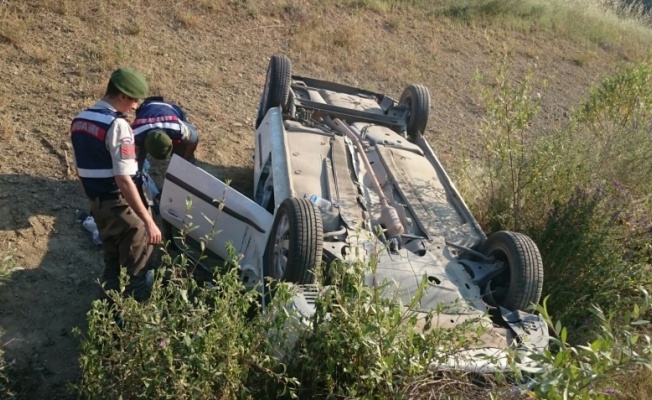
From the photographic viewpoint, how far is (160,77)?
8.54 m

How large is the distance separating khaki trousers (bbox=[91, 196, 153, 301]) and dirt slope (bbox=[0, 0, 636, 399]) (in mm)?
473

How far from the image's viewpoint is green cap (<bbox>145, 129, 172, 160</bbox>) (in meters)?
5.22

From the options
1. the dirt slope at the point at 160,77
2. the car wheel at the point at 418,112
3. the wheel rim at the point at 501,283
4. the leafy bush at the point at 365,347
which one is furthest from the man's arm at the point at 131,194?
the car wheel at the point at 418,112

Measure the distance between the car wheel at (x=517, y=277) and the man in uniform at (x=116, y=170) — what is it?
7.72 feet

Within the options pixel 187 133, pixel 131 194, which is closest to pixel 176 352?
pixel 131 194

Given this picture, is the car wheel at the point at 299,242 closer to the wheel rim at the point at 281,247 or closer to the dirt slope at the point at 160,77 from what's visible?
the wheel rim at the point at 281,247

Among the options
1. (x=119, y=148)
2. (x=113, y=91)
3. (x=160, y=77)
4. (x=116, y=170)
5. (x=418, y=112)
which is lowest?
(x=160, y=77)

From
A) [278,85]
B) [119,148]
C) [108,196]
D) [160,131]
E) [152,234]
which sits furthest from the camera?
[278,85]

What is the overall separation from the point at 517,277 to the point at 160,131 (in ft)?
9.80

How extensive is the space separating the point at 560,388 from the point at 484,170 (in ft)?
17.0

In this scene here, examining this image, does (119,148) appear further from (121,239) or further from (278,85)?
(278,85)

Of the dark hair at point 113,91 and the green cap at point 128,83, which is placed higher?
the green cap at point 128,83

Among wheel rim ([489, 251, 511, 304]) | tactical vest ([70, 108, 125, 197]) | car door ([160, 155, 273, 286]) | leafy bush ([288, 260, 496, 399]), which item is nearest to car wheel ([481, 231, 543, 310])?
wheel rim ([489, 251, 511, 304])

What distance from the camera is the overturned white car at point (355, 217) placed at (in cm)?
432
